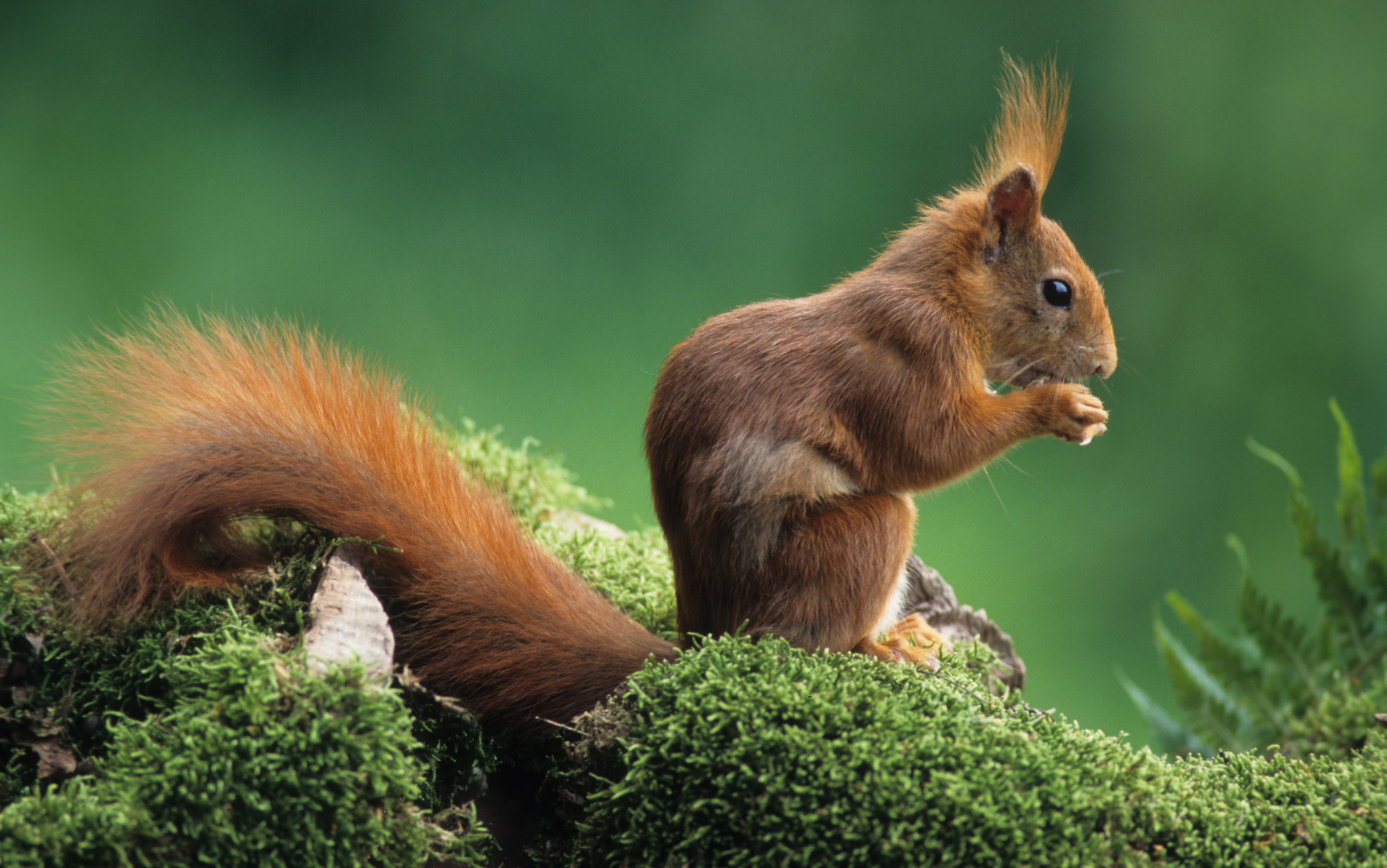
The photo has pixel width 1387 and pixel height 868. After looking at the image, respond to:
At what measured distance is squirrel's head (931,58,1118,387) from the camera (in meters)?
2.01

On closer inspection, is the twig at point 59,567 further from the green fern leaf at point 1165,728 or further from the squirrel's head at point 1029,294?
the green fern leaf at point 1165,728

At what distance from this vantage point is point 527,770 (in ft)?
6.19

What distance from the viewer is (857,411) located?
6.13ft

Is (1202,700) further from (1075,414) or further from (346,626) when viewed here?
(346,626)

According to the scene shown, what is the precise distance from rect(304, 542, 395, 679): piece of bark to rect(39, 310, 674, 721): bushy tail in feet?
0.42

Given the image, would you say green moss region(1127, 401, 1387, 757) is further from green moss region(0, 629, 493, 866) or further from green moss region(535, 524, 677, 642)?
green moss region(0, 629, 493, 866)

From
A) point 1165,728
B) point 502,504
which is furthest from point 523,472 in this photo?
point 1165,728

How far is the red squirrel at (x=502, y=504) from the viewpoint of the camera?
5.84 feet

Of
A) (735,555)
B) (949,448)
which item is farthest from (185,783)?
(949,448)

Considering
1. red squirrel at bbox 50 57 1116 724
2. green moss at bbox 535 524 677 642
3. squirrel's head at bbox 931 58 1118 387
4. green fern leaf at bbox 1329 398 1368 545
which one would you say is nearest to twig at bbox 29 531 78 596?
red squirrel at bbox 50 57 1116 724

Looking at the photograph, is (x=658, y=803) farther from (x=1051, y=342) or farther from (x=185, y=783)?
(x=1051, y=342)

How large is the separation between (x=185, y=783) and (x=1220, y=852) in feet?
4.69

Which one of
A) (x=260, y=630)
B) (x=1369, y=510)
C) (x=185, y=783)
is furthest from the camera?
(x=1369, y=510)

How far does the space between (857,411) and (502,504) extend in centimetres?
72
